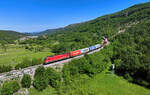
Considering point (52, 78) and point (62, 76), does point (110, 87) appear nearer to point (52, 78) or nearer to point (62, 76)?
point (62, 76)

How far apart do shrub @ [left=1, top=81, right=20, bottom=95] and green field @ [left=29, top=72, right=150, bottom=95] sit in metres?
3.93

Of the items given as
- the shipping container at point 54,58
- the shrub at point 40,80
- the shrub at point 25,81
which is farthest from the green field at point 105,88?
the shipping container at point 54,58

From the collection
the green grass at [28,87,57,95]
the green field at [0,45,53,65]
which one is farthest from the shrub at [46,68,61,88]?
the green field at [0,45,53,65]

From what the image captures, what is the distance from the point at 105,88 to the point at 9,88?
26.5 metres

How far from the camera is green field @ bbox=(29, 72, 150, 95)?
81.7 feet

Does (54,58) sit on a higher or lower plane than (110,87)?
higher

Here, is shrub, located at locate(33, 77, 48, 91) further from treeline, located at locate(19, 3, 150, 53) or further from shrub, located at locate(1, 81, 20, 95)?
treeline, located at locate(19, 3, 150, 53)

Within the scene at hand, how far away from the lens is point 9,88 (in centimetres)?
2170

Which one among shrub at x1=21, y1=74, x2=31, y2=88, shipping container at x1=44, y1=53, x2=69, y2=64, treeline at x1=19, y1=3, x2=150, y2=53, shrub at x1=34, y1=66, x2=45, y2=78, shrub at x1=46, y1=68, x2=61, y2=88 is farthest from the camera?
treeline at x1=19, y1=3, x2=150, y2=53

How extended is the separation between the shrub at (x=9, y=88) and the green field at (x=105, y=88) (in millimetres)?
3932

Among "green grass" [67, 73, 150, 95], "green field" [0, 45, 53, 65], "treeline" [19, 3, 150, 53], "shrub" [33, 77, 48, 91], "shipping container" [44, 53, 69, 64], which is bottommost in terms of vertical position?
"green grass" [67, 73, 150, 95]

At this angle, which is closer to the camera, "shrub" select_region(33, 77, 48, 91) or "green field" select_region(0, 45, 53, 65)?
"shrub" select_region(33, 77, 48, 91)

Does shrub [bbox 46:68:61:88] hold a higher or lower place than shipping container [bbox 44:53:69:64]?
lower

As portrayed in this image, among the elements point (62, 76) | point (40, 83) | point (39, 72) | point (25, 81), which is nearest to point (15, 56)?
point (39, 72)
